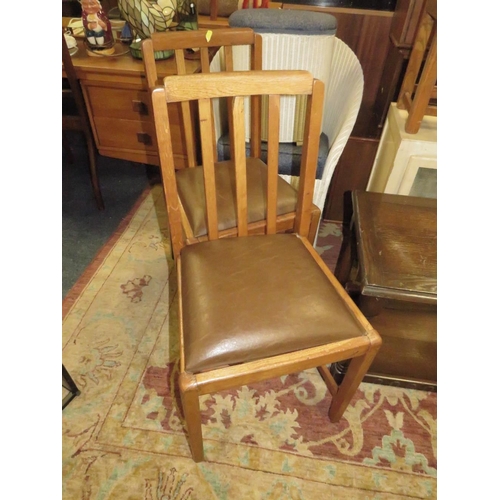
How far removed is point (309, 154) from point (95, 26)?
1.28 m

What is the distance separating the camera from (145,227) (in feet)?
6.23

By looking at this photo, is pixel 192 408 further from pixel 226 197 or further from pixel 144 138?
pixel 144 138

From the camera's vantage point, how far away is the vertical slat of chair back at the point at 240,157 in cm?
85

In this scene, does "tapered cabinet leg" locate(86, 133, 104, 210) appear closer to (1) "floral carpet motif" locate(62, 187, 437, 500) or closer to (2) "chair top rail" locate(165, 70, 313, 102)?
(1) "floral carpet motif" locate(62, 187, 437, 500)

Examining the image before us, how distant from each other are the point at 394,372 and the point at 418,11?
1370 mm

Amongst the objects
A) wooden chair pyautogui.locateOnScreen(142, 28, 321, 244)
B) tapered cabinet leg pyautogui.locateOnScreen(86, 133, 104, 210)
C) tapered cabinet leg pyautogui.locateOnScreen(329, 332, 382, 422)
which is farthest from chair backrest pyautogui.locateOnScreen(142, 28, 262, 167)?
tapered cabinet leg pyautogui.locateOnScreen(329, 332, 382, 422)

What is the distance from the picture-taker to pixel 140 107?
1.62m

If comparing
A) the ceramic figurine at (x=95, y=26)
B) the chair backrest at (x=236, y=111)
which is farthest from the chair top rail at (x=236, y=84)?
the ceramic figurine at (x=95, y=26)

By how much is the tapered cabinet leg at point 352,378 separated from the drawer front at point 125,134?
4.53 feet

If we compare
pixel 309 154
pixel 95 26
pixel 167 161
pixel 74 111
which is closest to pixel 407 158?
pixel 309 154

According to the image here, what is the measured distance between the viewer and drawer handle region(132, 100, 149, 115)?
160 cm

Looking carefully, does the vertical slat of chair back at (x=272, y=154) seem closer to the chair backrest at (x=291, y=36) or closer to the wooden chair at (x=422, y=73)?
the chair backrest at (x=291, y=36)

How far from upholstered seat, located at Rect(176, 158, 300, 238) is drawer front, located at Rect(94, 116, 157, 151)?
1.72 ft
